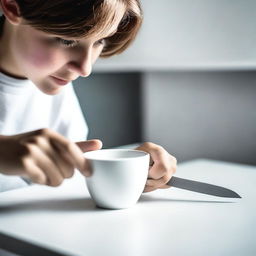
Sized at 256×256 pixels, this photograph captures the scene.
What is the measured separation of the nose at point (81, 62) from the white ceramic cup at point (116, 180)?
0.20m

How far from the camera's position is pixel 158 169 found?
79 cm

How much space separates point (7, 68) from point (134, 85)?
2.58ft

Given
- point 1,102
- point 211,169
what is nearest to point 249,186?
point 211,169

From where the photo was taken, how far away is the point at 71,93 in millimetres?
1260

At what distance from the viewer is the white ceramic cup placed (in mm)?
682

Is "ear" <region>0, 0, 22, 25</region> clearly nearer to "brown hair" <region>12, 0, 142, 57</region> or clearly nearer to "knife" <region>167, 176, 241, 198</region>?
"brown hair" <region>12, 0, 142, 57</region>

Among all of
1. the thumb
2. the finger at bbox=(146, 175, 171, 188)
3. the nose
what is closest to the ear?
the nose

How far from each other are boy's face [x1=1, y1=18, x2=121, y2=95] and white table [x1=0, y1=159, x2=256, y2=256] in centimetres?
23

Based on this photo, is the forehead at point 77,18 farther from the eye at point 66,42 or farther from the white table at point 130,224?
the white table at point 130,224

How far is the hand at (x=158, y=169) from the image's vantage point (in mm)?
792

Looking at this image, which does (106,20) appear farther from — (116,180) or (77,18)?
(116,180)

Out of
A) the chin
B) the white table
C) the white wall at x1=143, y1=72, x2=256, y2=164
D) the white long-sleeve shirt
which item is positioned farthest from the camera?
the white wall at x1=143, y1=72, x2=256, y2=164

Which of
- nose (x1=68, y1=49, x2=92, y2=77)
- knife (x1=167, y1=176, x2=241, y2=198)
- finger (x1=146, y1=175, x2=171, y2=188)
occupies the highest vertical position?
nose (x1=68, y1=49, x2=92, y2=77)

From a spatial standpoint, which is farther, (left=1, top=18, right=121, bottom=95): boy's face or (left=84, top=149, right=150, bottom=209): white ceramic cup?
(left=1, top=18, right=121, bottom=95): boy's face
